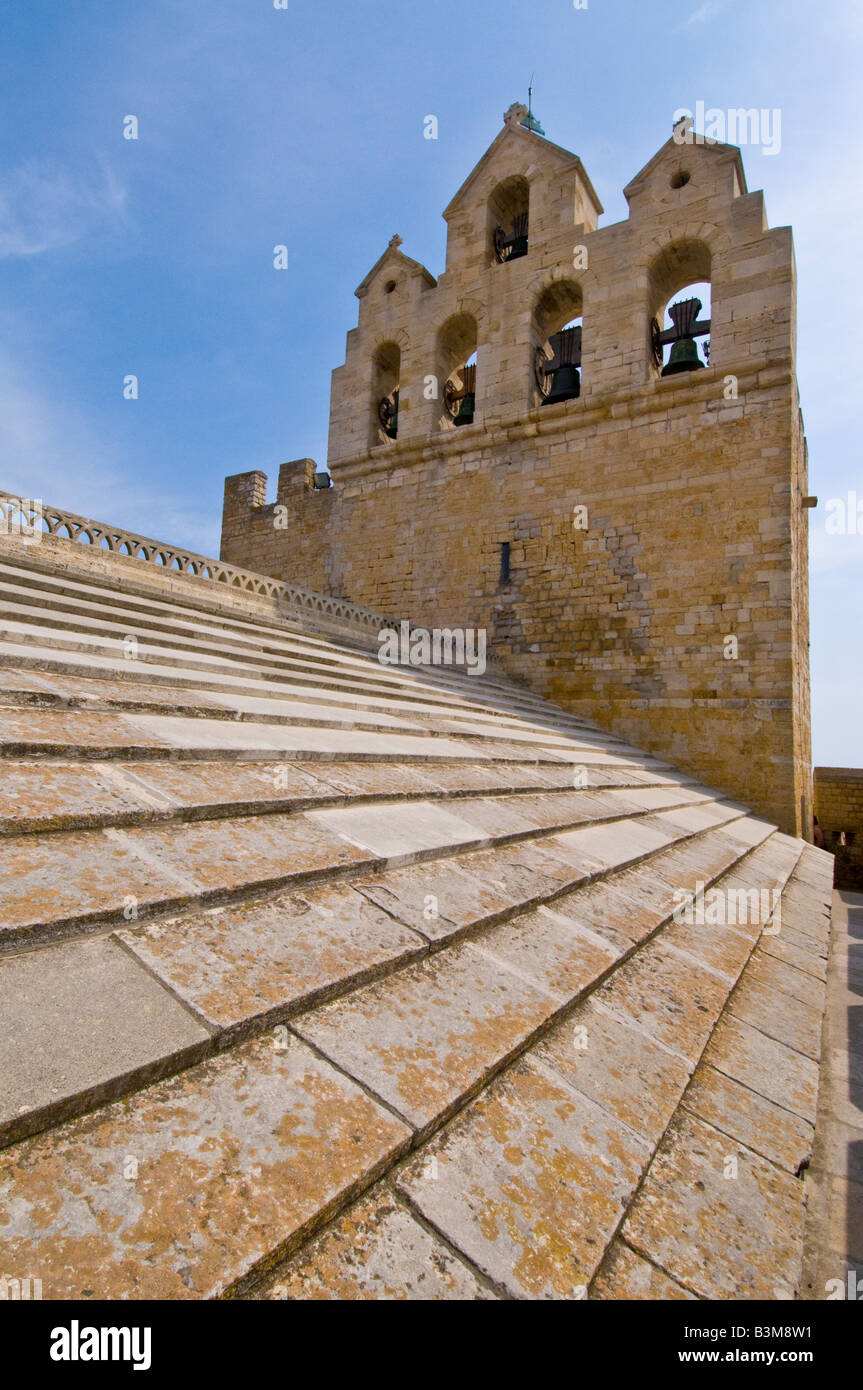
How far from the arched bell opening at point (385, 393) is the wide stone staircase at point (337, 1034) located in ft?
32.8

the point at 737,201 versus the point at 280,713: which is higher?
the point at 737,201

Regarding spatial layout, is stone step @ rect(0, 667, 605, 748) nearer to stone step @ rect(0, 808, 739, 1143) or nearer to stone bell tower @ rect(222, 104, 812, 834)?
stone step @ rect(0, 808, 739, 1143)

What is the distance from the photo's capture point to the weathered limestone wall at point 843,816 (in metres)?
10.9

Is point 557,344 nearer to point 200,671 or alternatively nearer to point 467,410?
point 467,410

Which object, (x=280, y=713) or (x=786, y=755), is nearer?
(x=280, y=713)

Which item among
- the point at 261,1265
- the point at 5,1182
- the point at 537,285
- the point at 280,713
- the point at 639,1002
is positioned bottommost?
the point at 639,1002

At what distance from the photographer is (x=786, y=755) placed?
790cm

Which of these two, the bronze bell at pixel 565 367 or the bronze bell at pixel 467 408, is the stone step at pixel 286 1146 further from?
the bronze bell at pixel 467 408

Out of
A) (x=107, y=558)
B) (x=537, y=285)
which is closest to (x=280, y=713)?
(x=107, y=558)

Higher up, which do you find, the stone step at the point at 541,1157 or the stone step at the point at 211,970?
the stone step at the point at 211,970

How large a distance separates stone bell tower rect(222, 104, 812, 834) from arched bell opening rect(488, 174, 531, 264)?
0.05 metres

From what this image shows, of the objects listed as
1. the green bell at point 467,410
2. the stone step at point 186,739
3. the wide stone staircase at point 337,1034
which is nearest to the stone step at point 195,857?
the wide stone staircase at point 337,1034
